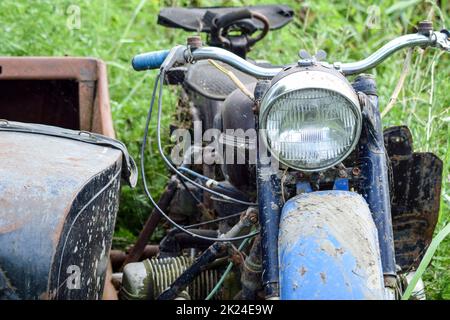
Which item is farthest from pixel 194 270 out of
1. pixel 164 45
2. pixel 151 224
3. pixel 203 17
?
pixel 164 45

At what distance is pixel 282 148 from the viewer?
2014 millimetres

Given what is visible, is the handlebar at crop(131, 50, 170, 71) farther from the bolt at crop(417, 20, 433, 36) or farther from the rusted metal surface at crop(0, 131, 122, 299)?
the bolt at crop(417, 20, 433, 36)

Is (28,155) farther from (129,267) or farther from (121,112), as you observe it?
(121,112)

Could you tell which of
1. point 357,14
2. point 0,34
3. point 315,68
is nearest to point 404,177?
point 315,68

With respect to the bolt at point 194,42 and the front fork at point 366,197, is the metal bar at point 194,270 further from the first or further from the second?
the bolt at point 194,42

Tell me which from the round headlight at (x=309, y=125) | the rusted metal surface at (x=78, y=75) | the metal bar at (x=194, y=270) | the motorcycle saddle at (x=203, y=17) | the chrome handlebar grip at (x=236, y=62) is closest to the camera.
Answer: the round headlight at (x=309, y=125)

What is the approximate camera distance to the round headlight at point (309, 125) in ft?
6.49

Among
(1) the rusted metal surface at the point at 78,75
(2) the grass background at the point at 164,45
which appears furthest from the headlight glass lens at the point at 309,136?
(1) the rusted metal surface at the point at 78,75

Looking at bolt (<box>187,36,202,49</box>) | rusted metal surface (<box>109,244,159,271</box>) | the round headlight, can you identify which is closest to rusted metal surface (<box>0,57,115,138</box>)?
rusted metal surface (<box>109,244,159,271</box>)

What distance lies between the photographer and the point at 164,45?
5.35 m

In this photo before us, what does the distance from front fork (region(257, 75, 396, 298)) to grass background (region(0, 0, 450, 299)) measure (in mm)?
1161

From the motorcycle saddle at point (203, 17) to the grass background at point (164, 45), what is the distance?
43 cm

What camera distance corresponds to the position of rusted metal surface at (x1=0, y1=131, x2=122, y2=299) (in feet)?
6.29
